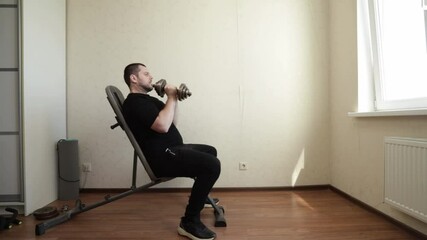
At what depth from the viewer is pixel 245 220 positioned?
1.83 meters

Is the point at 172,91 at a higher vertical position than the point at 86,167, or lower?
higher

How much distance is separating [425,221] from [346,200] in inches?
33.8

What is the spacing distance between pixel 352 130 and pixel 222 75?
1345mm

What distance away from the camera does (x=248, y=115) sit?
2.54 m

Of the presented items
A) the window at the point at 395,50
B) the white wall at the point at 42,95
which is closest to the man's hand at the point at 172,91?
the white wall at the point at 42,95

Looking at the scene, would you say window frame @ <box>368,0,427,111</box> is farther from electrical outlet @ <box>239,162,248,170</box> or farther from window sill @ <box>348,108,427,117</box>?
electrical outlet @ <box>239,162,248,170</box>

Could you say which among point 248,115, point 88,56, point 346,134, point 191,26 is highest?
point 191,26

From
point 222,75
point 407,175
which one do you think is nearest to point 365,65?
point 407,175

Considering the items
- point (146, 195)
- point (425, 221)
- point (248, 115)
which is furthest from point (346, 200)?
point (146, 195)

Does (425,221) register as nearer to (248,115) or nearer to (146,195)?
(248,115)

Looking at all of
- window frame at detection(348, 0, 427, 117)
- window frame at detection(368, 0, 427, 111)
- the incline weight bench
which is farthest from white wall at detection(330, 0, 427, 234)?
the incline weight bench

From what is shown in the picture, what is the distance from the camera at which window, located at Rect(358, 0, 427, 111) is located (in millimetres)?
1627

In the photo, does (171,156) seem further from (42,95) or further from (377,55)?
(377,55)

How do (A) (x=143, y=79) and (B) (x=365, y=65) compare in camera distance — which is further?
(B) (x=365, y=65)
